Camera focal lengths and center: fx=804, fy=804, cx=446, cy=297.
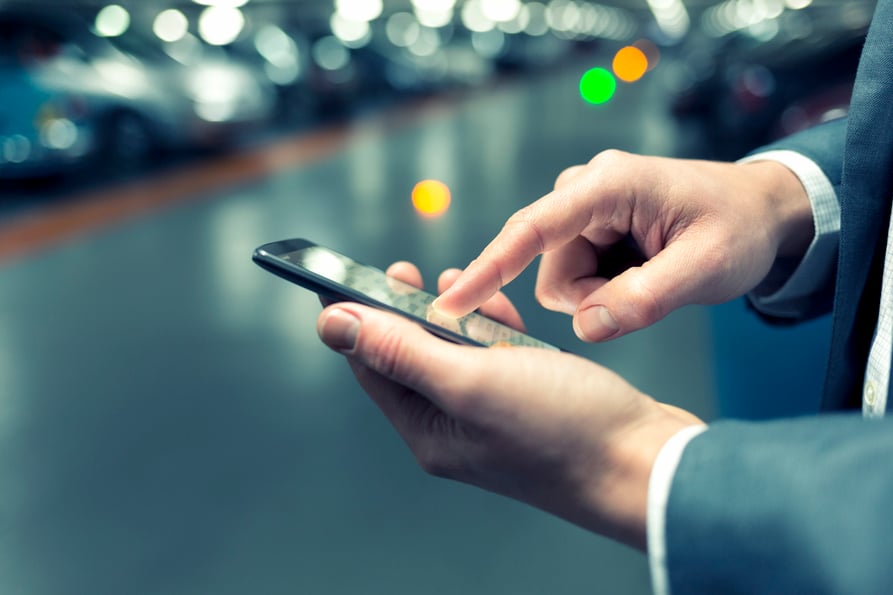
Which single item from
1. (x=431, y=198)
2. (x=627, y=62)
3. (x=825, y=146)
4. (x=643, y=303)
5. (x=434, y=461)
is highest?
(x=627, y=62)

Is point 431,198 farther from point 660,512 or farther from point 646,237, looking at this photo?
point 660,512

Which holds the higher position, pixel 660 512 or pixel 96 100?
pixel 96 100

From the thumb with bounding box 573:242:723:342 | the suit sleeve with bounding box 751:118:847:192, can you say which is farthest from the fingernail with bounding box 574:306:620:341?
the suit sleeve with bounding box 751:118:847:192

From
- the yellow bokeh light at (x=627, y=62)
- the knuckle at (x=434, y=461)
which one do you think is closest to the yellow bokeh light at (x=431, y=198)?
the yellow bokeh light at (x=627, y=62)

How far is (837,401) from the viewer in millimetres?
922

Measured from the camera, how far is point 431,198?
4.07 m

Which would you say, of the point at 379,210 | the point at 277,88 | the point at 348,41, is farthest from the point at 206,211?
the point at 348,41

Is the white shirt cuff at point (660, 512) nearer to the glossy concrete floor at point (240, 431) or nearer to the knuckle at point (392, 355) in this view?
the knuckle at point (392, 355)

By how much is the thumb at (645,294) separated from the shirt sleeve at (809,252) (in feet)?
0.68

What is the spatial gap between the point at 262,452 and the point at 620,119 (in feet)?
8.29

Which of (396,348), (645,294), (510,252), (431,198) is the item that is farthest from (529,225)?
(431,198)

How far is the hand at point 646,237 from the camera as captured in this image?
87 centimetres

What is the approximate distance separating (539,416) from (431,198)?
3.46 m

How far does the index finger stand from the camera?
33.6 inches
